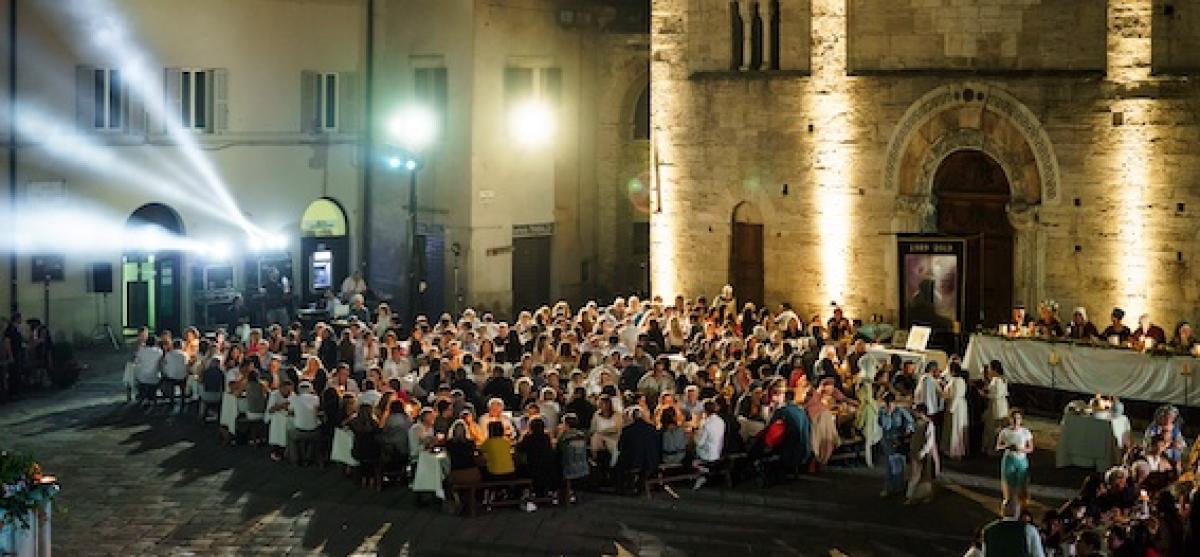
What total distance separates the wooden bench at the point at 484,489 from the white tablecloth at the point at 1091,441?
7859 mm

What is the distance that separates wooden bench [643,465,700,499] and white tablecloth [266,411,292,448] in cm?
551

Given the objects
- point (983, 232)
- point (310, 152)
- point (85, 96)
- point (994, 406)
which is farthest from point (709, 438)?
point (310, 152)

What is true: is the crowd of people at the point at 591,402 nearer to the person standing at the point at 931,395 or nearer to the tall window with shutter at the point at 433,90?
the person standing at the point at 931,395

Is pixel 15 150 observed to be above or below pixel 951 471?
above

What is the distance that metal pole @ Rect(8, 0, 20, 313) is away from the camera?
3559 centimetres

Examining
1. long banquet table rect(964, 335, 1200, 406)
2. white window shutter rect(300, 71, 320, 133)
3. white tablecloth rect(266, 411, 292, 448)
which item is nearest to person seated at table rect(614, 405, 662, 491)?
white tablecloth rect(266, 411, 292, 448)

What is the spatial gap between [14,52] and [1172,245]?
22.1 meters

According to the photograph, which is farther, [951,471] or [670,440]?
[951,471]

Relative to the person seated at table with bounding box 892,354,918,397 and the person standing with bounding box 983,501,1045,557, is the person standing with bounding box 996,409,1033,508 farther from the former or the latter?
the person standing with bounding box 983,501,1045,557

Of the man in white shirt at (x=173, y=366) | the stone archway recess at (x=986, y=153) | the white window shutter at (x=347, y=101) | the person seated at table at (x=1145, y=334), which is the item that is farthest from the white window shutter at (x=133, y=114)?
the person seated at table at (x=1145, y=334)

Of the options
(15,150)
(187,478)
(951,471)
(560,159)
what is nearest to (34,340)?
(15,150)

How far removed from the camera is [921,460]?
23719 mm

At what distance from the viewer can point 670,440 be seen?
24.2 meters

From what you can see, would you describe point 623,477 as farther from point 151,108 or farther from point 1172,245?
point 151,108
